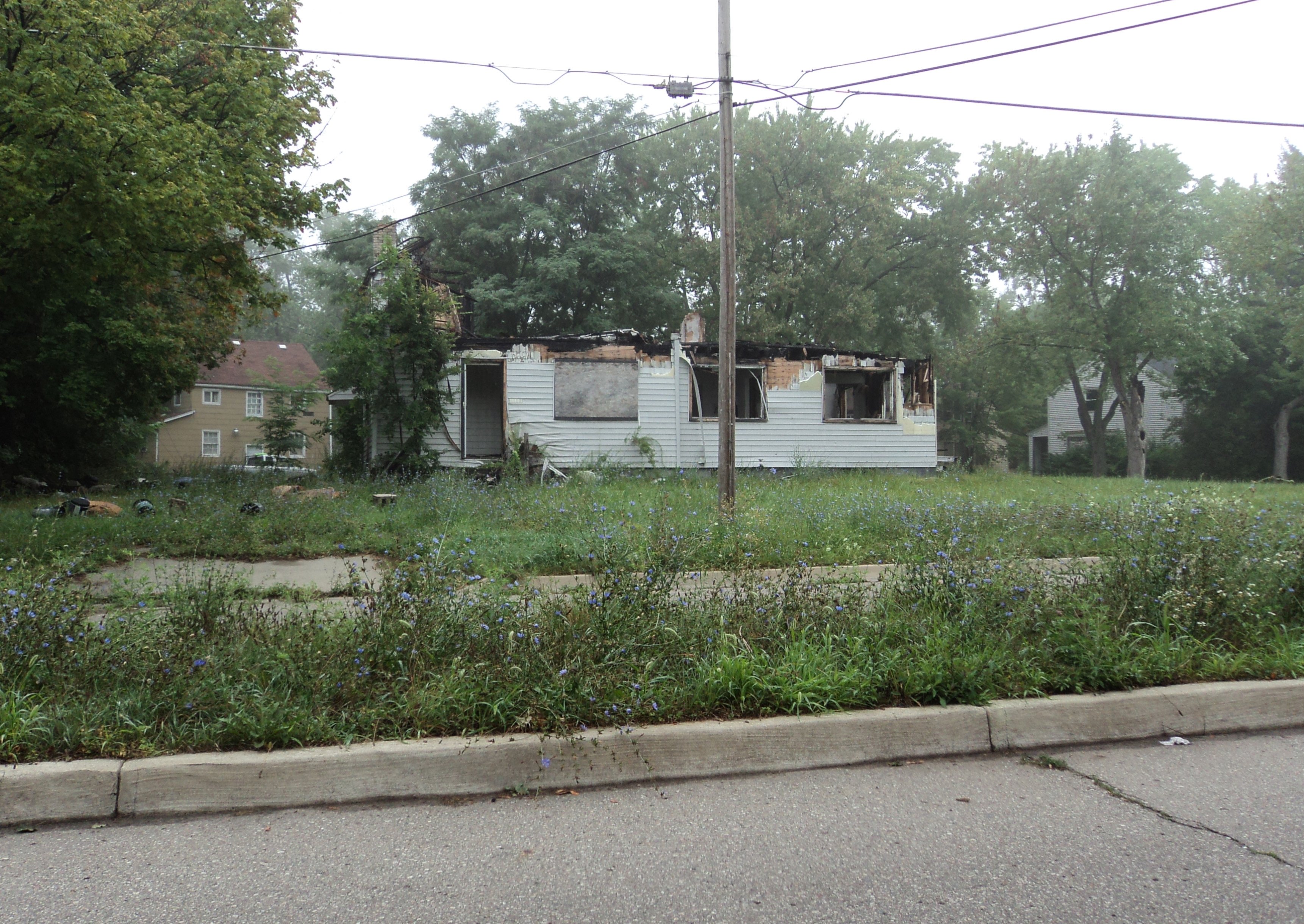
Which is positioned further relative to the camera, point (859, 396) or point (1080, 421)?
point (1080, 421)

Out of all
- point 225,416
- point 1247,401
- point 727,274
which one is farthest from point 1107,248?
point 225,416

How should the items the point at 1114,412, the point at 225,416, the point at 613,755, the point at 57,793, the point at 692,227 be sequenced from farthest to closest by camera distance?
the point at 225,416 < the point at 1114,412 < the point at 692,227 < the point at 613,755 < the point at 57,793

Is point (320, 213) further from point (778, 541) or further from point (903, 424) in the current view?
point (903, 424)

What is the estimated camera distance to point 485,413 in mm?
20562

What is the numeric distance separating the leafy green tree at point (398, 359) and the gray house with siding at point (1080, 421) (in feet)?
99.6

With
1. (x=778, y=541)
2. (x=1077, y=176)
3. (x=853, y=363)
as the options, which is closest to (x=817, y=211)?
(x=1077, y=176)

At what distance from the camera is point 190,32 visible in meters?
12.7

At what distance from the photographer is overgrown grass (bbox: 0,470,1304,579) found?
7406 millimetres

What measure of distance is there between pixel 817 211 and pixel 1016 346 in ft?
34.9

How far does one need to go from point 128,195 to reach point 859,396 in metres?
18.4

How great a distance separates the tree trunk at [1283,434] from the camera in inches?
1307

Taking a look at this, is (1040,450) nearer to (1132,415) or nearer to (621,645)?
(1132,415)

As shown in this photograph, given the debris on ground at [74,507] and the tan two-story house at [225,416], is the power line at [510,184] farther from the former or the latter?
the tan two-story house at [225,416]

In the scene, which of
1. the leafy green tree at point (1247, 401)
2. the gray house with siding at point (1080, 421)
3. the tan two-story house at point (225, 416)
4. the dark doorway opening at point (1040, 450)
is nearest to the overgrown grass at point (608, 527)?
the tan two-story house at point (225, 416)
